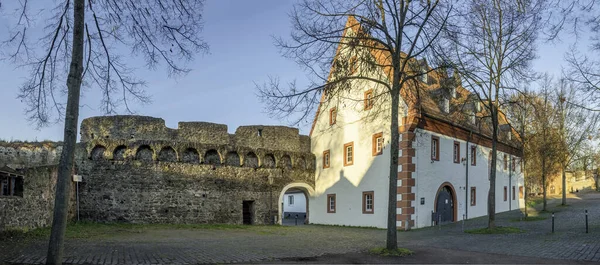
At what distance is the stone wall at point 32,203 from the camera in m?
13.9

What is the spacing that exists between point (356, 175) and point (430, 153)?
4.12m

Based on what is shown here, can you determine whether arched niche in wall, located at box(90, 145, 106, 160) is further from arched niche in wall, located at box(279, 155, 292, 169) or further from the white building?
the white building

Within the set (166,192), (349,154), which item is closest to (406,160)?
(349,154)

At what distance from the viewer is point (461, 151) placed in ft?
→ 82.9

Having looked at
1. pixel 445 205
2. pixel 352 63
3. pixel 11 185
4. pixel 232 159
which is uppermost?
pixel 352 63

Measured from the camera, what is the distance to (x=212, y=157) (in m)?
24.8

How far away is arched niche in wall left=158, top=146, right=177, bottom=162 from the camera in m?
23.8

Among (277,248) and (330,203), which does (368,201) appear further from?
(277,248)

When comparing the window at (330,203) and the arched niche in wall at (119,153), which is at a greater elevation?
the arched niche in wall at (119,153)

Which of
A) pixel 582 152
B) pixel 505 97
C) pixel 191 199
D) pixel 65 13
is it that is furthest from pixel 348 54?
pixel 582 152

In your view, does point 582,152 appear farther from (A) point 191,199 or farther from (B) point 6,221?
(B) point 6,221

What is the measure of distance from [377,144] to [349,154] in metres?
2.80

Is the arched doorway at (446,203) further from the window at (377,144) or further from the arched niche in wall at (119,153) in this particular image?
the arched niche in wall at (119,153)

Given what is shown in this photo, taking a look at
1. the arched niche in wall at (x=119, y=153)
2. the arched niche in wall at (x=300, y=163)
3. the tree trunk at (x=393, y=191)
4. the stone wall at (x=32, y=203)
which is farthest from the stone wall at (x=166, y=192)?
the tree trunk at (x=393, y=191)
